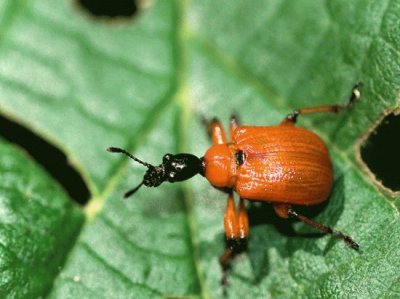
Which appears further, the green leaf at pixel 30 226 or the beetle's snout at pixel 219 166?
the beetle's snout at pixel 219 166

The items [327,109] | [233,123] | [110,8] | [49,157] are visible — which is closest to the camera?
[327,109]

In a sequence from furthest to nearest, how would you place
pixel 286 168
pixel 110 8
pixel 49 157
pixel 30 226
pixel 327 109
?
pixel 110 8 < pixel 49 157 < pixel 327 109 < pixel 286 168 < pixel 30 226

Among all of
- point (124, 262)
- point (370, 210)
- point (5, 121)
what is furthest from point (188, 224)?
point (5, 121)

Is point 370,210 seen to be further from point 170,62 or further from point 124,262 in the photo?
point 170,62

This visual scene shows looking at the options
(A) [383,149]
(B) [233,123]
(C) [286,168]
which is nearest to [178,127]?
(B) [233,123]

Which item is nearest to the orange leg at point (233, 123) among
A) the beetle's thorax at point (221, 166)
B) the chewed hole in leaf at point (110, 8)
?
the beetle's thorax at point (221, 166)

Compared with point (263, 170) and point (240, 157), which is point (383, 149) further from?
point (240, 157)

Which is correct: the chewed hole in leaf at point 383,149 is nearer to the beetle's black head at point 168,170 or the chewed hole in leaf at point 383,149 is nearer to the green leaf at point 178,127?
the green leaf at point 178,127
